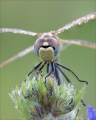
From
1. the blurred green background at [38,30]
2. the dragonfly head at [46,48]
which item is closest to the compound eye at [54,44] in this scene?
the dragonfly head at [46,48]

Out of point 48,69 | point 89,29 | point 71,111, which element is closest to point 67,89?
point 71,111

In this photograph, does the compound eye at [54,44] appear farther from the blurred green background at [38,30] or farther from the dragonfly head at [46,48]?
the blurred green background at [38,30]

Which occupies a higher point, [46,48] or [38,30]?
[38,30]

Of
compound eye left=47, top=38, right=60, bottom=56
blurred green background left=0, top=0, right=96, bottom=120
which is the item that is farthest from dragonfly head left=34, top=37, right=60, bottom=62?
blurred green background left=0, top=0, right=96, bottom=120

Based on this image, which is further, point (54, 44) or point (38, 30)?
point (38, 30)

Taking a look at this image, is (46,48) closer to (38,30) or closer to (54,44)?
(54,44)

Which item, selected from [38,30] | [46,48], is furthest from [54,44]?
[38,30]

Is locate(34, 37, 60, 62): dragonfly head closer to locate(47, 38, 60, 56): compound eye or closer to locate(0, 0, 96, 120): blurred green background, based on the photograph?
locate(47, 38, 60, 56): compound eye
